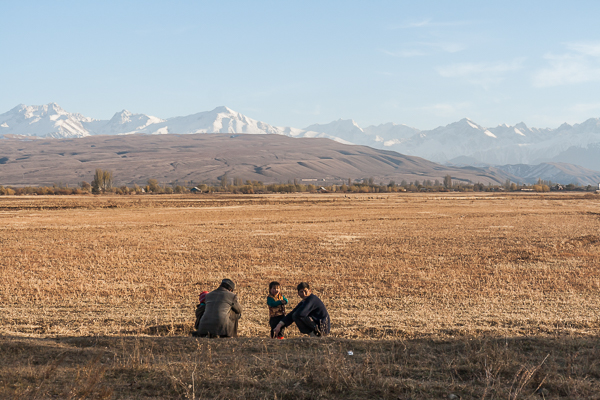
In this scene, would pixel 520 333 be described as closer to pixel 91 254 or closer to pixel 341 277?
pixel 341 277

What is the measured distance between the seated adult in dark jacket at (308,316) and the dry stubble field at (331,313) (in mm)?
392

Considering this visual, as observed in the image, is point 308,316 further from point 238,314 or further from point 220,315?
point 220,315

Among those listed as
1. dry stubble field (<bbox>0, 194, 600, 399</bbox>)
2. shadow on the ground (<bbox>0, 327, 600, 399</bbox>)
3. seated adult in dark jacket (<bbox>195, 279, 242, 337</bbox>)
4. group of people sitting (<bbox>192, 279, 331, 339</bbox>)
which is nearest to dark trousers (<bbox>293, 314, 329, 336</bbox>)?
group of people sitting (<bbox>192, 279, 331, 339</bbox>)

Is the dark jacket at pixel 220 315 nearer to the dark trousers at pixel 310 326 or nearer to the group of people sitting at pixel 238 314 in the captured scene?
the group of people sitting at pixel 238 314

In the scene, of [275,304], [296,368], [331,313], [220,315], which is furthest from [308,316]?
[331,313]

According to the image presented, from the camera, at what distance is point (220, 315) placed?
1059 centimetres

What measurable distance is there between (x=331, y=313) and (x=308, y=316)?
9.81 ft

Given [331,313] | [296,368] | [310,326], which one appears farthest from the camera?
[331,313]

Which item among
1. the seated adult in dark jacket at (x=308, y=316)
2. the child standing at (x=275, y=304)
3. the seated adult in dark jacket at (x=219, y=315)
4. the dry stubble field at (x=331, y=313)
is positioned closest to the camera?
the dry stubble field at (x=331, y=313)

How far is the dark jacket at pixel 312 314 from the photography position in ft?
35.6

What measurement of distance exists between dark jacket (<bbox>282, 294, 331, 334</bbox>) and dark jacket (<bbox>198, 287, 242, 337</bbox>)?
1106 mm

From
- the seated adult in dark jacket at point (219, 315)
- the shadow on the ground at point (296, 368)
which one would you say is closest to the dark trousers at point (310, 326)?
the shadow on the ground at point (296, 368)

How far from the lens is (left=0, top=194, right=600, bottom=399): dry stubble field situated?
731 centimetres

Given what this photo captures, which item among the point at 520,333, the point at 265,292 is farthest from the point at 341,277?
the point at 520,333
